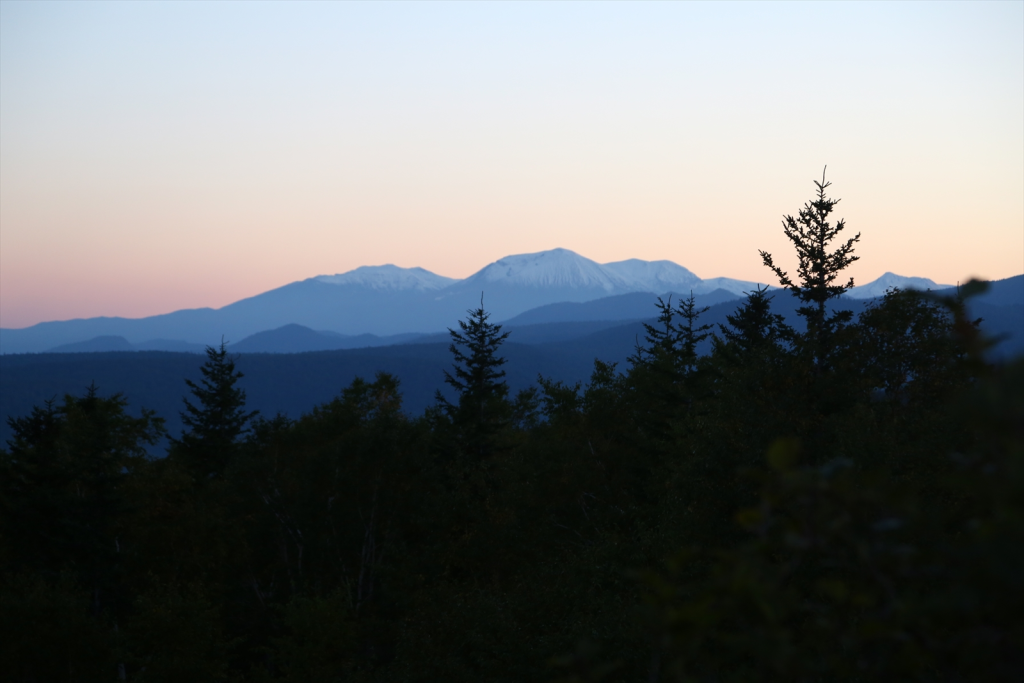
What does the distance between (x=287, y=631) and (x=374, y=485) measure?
9.06 meters

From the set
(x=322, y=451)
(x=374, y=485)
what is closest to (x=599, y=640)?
(x=374, y=485)

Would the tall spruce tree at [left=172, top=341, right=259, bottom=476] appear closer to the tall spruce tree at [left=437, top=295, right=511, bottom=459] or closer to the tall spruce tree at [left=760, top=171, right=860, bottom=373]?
the tall spruce tree at [left=437, top=295, right=511, bottom=459]

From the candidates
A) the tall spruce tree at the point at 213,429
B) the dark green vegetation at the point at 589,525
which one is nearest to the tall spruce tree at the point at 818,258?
the dark green vegetation at the point at 589,525

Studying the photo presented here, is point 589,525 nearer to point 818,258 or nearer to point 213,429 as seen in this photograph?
point 818,258

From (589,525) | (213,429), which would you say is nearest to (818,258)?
(589,525)

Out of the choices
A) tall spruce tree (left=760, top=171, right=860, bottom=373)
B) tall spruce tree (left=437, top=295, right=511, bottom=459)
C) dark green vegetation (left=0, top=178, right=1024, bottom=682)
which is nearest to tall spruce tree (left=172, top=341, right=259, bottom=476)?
dark green vegetation (left=0, top=178, right=1024, bottom=682)

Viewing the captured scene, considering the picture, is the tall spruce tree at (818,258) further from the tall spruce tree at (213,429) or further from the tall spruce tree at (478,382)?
the tall spruce tree at (213,429)

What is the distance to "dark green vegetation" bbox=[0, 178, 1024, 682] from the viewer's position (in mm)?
3332

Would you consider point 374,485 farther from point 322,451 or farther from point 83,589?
point 83,589

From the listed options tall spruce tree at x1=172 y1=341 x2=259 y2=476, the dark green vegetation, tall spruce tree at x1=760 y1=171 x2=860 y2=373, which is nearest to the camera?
the dark green vegetation

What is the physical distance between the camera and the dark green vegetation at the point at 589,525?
333cm

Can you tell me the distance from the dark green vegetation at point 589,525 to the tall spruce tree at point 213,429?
0.77ft

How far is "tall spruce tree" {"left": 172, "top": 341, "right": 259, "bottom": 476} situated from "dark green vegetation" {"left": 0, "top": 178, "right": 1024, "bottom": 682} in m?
0.23

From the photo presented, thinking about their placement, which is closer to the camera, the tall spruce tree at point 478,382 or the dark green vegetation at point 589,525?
the dark green vegetation at point 589,525
